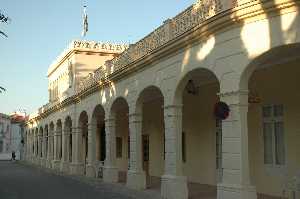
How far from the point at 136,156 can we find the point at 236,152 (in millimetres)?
7183

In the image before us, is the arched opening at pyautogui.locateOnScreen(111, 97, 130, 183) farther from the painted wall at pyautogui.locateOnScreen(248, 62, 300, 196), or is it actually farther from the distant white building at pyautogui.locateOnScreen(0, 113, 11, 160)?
the distant white building at pyautogui.locateOnScreen(0, 113, 11, 160)

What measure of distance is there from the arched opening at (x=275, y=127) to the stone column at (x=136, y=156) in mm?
4579

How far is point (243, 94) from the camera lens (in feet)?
34.8

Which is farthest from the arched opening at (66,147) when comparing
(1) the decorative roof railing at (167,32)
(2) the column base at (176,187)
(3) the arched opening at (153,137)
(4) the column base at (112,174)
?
(2) the column base at (176,187)

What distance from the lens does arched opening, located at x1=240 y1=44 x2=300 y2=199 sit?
41.7 ft

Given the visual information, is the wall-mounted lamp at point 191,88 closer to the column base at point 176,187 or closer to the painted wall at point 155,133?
the column base at point 176,187

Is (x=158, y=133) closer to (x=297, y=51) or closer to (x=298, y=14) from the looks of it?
(x=297, y=51)

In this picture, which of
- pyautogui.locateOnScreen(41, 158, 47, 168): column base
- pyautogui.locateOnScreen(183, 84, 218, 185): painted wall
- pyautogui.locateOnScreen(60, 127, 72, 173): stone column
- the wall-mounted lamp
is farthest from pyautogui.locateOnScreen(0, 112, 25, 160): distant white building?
the wall-mounted lamp

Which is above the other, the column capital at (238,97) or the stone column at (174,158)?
the column capital at (238,97)

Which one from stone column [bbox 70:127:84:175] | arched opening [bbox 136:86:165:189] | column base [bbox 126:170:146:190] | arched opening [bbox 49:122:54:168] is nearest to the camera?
column base [bbox 126:170:146:190]

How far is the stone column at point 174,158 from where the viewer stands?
13398 millimetres

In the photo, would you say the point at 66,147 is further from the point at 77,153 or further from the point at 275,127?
the point at 275,127

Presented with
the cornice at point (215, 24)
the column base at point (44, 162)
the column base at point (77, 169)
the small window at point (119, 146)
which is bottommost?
the column base at point (44, 162)

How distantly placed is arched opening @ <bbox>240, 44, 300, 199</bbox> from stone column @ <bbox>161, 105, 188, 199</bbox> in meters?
2.24
